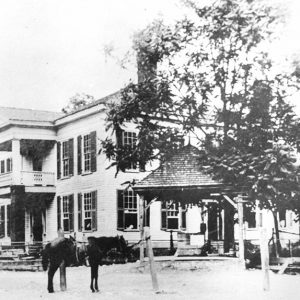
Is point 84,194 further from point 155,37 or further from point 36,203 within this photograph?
point 155,37

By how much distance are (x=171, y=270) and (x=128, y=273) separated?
1.12 m

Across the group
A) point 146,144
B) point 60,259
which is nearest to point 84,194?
point 146,144

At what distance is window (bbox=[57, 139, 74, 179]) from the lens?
23.8 m

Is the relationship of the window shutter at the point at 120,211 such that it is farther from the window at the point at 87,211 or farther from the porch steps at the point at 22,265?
the porch steps at the point at 22,265

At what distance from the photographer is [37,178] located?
2517 centimetres

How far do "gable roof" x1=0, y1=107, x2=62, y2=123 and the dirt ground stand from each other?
1007cm

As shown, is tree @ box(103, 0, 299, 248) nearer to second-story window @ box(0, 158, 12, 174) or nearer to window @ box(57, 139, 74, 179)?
window @ box(57, 139, 74, 179)

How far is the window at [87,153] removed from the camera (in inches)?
884

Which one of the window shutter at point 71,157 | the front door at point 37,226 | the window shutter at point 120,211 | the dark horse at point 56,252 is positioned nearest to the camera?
the dark horse at point 56,252

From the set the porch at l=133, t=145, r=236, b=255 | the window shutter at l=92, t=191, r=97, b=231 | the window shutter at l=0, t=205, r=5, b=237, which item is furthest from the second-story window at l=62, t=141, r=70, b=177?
the porch at l=133, t=145, r=236, b=255

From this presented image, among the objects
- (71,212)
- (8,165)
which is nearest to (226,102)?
(71,212)

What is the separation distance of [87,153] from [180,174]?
19.9ft

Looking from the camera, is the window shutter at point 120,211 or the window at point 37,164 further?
the window at point 37,164

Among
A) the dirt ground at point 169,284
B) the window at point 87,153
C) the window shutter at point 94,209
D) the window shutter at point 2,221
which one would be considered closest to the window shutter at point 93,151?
the window at point 87,153
